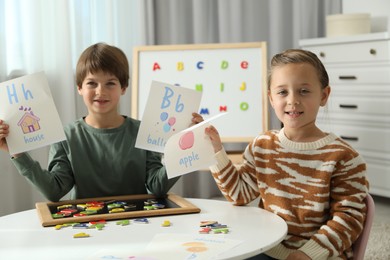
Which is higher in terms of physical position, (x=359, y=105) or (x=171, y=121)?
(x=171, y=121)

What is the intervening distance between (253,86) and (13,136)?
1837 mm

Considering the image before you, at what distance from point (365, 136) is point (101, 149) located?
2206mm

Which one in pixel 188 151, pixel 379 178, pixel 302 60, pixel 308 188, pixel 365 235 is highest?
pixel 302 60

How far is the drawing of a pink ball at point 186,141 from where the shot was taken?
4.99ft


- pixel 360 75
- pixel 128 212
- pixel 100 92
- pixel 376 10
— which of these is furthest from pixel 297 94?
pixel 376 10

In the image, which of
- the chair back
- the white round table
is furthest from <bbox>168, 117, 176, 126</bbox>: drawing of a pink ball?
the chair back

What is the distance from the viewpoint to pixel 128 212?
1476 millimetres

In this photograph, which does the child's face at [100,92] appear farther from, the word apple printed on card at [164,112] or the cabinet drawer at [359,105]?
the cabinet drawer at [359,105]

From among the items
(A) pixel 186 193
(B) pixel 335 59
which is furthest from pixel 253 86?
(A) pixel 186 193

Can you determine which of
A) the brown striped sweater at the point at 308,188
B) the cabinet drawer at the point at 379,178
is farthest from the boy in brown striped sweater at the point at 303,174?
the cabinet drawer at the point at 379,178

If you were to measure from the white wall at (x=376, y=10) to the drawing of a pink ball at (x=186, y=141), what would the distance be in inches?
107

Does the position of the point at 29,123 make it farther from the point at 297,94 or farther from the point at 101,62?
the point at 297,94

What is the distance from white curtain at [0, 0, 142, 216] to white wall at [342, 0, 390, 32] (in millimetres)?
1650

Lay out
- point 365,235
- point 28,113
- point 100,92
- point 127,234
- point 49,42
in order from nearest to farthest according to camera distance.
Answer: point 127,234 < point 365,235 < point 28,113 < point 100,92 < point 49,42
